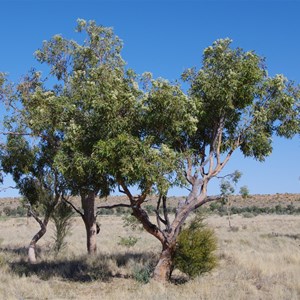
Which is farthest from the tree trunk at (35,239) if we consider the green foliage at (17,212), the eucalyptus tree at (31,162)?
the green foliage at (17,212)

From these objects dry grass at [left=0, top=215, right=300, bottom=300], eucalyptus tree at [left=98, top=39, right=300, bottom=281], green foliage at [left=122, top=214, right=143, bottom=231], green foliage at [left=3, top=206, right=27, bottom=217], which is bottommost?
dry grass at [left=0, top=215, right=300, bottom=300]

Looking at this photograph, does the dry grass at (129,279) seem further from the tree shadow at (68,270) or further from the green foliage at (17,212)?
the green foliage at (17,212)

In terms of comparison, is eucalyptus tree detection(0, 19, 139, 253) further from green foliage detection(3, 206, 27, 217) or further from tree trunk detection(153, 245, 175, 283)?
green foliage detection(3, 206, 27, 217)

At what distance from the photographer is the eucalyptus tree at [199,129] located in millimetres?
13133

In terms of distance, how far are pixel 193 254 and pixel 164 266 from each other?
1.11 m

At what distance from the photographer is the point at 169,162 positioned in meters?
13.1

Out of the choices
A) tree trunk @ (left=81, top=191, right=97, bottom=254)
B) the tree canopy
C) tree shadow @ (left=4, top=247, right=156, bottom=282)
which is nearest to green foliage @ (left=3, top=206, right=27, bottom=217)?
tree shadow @ (left=4, top=247, right=156, bottom=282)

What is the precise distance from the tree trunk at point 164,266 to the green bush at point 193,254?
1.33 feet

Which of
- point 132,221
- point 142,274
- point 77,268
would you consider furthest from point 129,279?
point 132,221

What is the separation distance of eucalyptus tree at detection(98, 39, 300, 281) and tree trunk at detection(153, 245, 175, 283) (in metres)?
0.03

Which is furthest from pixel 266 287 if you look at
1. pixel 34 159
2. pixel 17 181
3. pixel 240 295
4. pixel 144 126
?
pixel 17 181

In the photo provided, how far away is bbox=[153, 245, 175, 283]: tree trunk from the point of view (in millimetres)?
14992

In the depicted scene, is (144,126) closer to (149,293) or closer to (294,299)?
(149,293)

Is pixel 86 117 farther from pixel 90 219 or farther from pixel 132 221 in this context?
pixel 132 221
